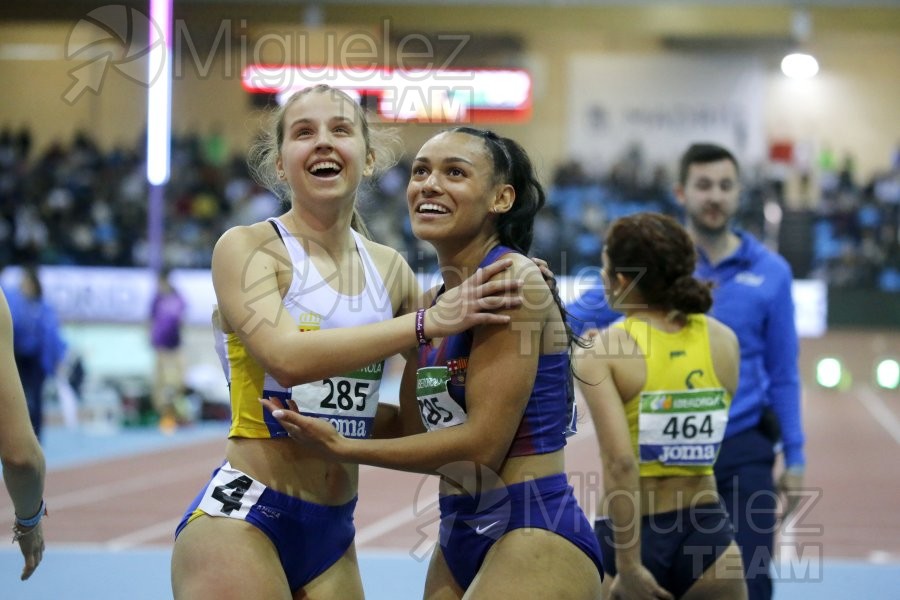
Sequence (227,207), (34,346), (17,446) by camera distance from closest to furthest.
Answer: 1. (17,446)
2. (34,346)
3. (227,207)

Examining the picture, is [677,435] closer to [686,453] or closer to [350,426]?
[686,453]

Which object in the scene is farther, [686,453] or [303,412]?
[686,453]

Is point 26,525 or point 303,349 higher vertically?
point 303,349

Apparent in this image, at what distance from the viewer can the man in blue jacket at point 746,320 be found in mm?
4379

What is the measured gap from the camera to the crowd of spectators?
20.5 metres

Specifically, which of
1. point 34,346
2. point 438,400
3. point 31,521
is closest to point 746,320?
point 438,400

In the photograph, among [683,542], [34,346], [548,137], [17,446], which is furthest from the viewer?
[548,137]

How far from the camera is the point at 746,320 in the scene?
450cm

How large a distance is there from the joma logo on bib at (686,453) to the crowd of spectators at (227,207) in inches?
617

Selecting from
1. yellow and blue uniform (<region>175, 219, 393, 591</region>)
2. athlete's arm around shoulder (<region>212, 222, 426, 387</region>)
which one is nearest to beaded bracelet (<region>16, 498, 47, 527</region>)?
yellow and blue uniform (<region>175, 219, 393, 591</region>)

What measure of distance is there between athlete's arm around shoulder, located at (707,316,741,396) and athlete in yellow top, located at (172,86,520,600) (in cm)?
106

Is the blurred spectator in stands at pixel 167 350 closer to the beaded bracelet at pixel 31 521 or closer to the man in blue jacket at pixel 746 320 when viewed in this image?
the man in blue jacket at pixel 746 320

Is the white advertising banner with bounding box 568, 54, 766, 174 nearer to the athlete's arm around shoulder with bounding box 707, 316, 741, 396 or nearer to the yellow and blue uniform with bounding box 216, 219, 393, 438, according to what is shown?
the athlete's arm around shoulder with bounding box 707, 316, 741, 396

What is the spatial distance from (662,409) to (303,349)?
4.43ft
